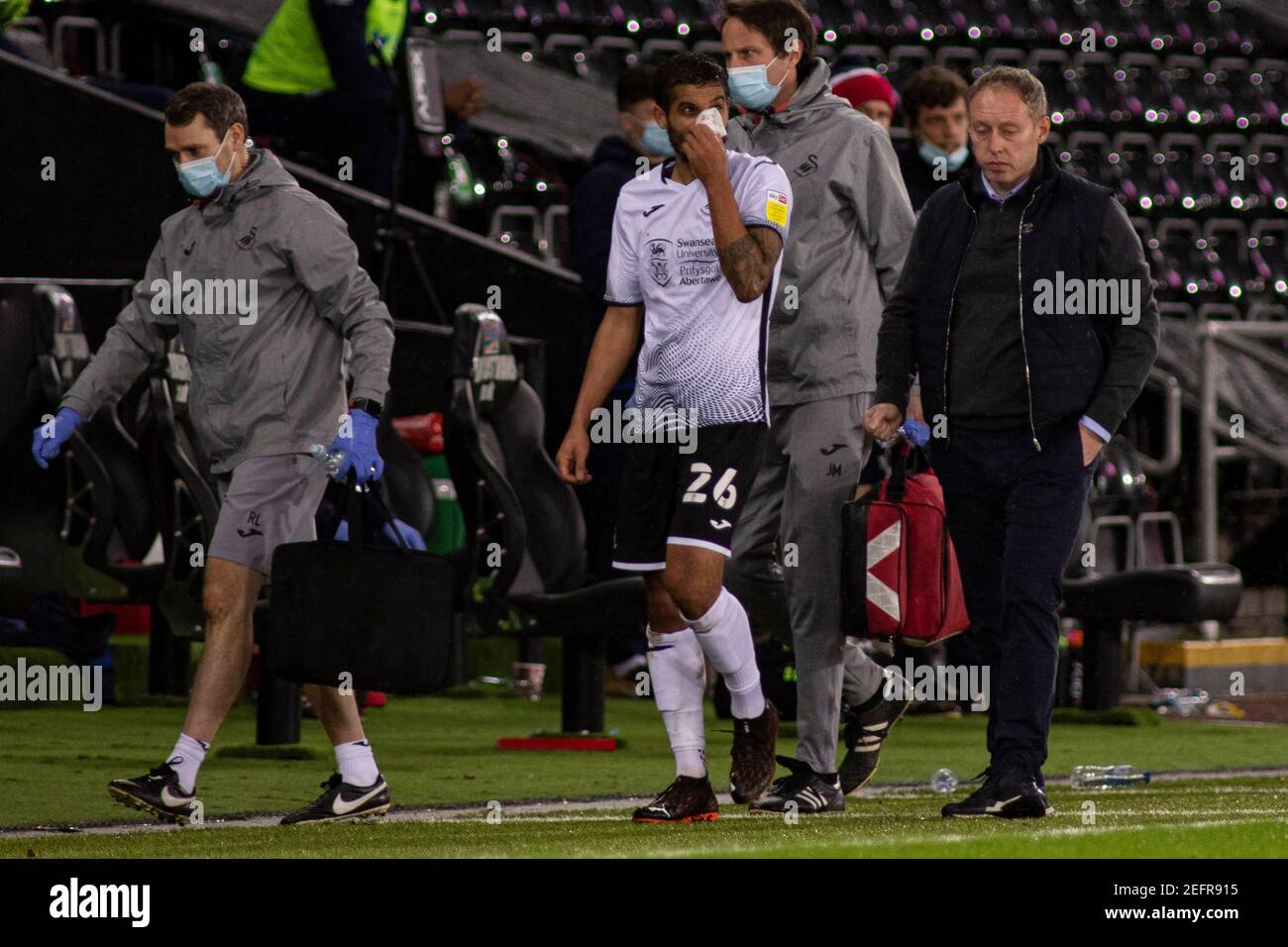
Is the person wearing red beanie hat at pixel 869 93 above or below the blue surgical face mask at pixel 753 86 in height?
above

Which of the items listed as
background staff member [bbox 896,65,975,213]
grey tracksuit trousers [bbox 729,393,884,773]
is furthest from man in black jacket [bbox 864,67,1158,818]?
background staff member [bbox 896,65,975,213]

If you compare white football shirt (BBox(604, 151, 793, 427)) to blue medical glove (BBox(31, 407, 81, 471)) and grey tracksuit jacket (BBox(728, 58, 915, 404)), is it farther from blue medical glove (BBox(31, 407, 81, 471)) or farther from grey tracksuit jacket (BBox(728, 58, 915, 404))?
blue medical glove (BBox(31, 407, 81, 471))

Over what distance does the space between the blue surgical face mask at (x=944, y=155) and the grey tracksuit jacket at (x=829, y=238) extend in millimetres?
2330

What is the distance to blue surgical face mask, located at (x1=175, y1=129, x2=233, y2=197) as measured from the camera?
6328 millimetres

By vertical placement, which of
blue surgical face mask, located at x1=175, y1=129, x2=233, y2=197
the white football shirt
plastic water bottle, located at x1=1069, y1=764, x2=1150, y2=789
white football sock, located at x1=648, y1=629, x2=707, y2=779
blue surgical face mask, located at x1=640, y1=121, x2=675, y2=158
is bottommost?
plastic water bottle, located at x1=1069, y1=764, x2=1150, y2=789

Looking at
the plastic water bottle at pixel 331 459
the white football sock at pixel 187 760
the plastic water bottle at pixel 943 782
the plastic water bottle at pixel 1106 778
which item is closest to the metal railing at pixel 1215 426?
the plastic water bottle at pixel 1106 778

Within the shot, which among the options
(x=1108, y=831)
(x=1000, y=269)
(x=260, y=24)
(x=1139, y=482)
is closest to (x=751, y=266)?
(x=1000, y=269)

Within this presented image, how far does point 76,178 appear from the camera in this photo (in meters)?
9.70

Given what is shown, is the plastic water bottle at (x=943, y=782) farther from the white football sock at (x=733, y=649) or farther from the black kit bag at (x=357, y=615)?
the black kit bag at (x=357, y=615)

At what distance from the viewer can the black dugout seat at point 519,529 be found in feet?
28.3

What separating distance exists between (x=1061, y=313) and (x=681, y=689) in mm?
1325

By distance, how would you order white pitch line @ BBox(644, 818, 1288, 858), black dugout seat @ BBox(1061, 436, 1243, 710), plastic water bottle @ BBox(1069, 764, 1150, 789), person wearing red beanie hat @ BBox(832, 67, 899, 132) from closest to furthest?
white pitch line @ BBox(644, 818, 1288, 858), plastic water bottle @ BBox(1069, 764, 1150, 789), person wearing red beanie hat @ BBox(832, 67, 899, 132), black dugout seat @ BBox(1061, 436, 1243, 710)

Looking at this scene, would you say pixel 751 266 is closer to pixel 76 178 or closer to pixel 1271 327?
pixel 76 178
